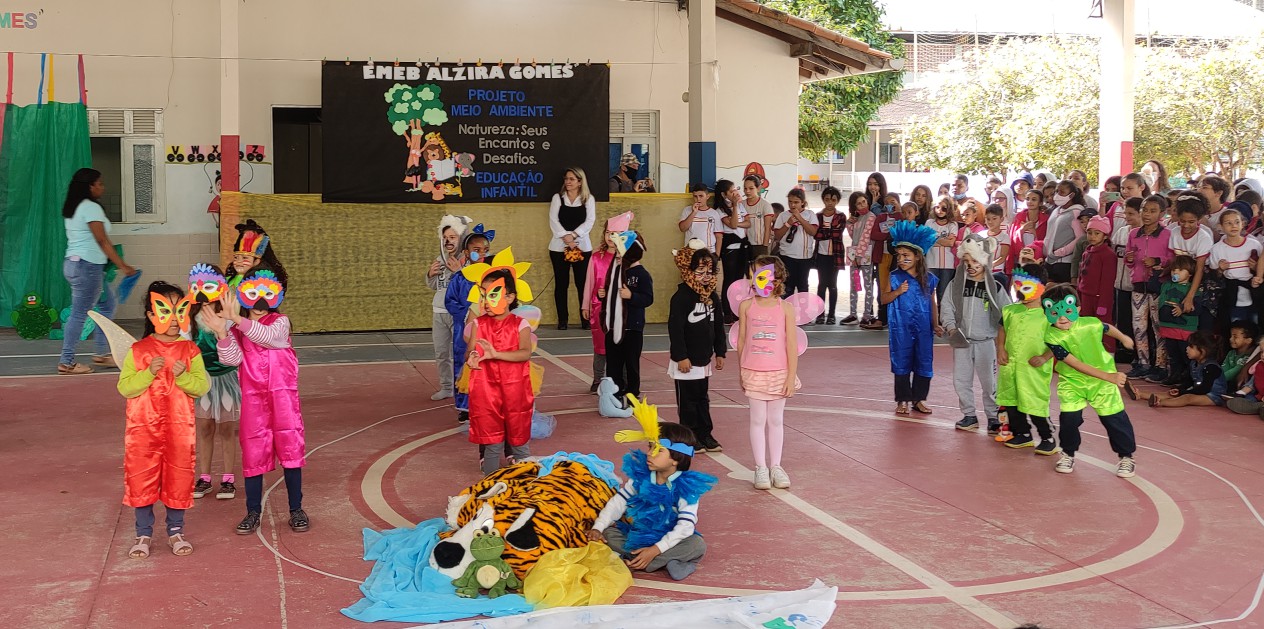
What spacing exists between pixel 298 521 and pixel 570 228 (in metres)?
8.55

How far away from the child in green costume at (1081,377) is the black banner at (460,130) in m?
8.23

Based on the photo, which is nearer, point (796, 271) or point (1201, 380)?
point (1201, 380)

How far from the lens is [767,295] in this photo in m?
7.39

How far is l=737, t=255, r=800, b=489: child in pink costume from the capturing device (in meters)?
7.35

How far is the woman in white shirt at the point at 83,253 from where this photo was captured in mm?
11227

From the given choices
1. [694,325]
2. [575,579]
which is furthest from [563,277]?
[575,579]

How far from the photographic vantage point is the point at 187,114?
15273 millimetres

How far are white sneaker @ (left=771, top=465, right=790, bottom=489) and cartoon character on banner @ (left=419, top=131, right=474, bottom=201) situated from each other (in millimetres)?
8365

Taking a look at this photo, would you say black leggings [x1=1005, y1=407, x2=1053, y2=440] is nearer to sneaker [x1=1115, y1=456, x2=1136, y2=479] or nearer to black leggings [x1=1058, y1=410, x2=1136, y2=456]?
black leggings [x1=1058, y1=410, x2=1136, y2=456]

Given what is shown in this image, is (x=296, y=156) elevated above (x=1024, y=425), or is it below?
above

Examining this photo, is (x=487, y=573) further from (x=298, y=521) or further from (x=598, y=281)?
(x=598, y=281)

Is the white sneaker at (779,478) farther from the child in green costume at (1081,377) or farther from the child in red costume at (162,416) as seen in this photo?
the child in red costume at (162,416)

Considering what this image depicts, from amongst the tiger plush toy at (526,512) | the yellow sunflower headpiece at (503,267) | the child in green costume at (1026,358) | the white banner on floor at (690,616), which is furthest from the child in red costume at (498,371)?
the child in green costume at (1026,358)

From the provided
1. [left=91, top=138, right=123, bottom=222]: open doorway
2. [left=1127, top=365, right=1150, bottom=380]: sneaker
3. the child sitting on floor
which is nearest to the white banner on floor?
the child sitting on floor
